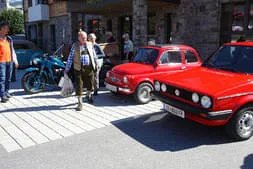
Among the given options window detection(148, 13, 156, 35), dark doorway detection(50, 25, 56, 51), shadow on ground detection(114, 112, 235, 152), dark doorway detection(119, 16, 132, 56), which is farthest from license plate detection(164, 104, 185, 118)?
dark doorway detection(50, 25, 56, 51)

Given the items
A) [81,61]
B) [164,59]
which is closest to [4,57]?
[81,61]

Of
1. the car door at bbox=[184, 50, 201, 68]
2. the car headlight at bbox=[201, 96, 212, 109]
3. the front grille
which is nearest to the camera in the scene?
the car headlight at bbox=[201, 96, 212, 109]

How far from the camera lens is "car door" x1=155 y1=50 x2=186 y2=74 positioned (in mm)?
7156

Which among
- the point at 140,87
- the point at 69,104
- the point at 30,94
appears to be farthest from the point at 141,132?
the point at 30,94

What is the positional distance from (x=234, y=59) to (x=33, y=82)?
590cm

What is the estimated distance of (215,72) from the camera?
513 cm

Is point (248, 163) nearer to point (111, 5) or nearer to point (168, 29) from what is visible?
point (168, 29)

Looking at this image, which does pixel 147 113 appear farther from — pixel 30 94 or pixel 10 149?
pixel 30 94

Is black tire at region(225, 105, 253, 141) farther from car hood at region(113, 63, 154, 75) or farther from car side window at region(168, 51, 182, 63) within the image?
car side window at region(168, 51, 182, 63)

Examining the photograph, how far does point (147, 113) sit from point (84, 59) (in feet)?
6.47

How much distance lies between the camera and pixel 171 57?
24.1 feet

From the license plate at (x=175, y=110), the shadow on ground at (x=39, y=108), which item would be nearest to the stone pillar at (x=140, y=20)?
the shadow on ground at (x=39, y=108)

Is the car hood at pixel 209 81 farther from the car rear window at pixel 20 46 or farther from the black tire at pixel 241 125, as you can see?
the car rear window at pixel 20 46

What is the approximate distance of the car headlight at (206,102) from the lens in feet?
13.7
